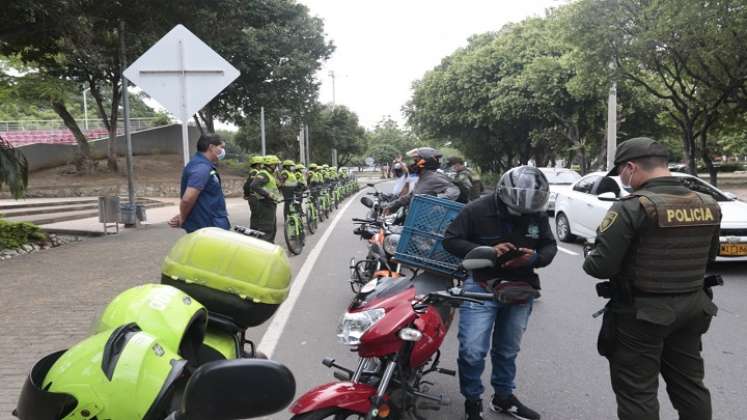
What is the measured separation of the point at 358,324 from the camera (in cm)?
279

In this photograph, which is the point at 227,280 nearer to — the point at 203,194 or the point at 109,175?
the point at 203,194

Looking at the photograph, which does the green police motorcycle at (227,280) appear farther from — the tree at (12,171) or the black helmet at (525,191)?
the tree at (12,171)

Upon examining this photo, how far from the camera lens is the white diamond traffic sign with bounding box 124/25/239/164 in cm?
652

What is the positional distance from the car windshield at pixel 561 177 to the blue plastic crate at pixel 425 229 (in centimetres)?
1557

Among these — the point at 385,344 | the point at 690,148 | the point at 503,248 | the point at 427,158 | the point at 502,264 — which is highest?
the point at 690,148

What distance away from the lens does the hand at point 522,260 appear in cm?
337

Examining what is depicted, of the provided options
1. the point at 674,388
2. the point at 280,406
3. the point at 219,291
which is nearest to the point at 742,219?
the point at 674,388

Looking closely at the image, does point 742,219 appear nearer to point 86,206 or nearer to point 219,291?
point 219,291

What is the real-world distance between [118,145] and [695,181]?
32.0 m

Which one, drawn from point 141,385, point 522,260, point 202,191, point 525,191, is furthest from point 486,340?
point 202,191

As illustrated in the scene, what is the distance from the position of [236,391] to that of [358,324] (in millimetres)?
1470

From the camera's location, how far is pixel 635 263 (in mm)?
2764

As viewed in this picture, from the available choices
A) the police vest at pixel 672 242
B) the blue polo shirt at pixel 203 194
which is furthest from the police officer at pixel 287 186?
the police vest at pixel 672 242

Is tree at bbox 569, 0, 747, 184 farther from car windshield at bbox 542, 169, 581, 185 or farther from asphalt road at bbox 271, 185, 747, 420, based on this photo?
asphalt road at bbox 271, 185, 747, 420
